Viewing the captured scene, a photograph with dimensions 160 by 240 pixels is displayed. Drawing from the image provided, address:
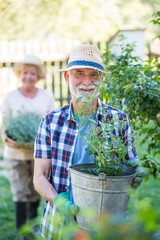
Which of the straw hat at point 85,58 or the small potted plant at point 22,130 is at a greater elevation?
the straw hat at point 85,58

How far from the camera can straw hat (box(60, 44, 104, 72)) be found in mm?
2457

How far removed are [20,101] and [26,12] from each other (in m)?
11.1

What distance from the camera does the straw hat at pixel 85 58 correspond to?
2457 millimetres

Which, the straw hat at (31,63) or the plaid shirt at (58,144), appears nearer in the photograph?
the plaid shirt at (58,144)

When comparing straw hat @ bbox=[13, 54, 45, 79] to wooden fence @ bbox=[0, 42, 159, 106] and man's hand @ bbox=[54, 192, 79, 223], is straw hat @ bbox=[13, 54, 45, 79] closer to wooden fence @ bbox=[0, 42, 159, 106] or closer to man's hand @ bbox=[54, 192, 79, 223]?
man's hand @ bbox=[54, 192, 79, 223]

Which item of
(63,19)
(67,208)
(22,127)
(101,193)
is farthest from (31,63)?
(63,19)

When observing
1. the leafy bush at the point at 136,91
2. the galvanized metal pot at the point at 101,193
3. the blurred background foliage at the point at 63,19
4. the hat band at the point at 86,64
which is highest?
the blurred background foliage at the point at 63,19

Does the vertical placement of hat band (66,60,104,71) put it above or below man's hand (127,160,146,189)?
above

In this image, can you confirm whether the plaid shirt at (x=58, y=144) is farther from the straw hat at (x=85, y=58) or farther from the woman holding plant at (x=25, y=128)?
the woman holding plant at (x=25, y=128)

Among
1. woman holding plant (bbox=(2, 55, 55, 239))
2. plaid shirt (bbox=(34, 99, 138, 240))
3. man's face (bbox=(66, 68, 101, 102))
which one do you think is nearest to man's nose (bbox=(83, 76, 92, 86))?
man's face (bbox=(66, 68, 101, 102))

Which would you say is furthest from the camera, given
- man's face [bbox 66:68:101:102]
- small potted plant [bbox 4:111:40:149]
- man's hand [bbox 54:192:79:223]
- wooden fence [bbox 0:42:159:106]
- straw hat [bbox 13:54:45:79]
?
wooden fence [bbox 0:42:159:106]

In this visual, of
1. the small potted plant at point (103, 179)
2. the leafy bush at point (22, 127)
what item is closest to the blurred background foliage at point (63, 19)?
the leafy bush at point (22, 127)

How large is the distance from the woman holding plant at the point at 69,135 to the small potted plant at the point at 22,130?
1.90 m

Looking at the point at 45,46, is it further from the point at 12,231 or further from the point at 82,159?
the point at 82,159
